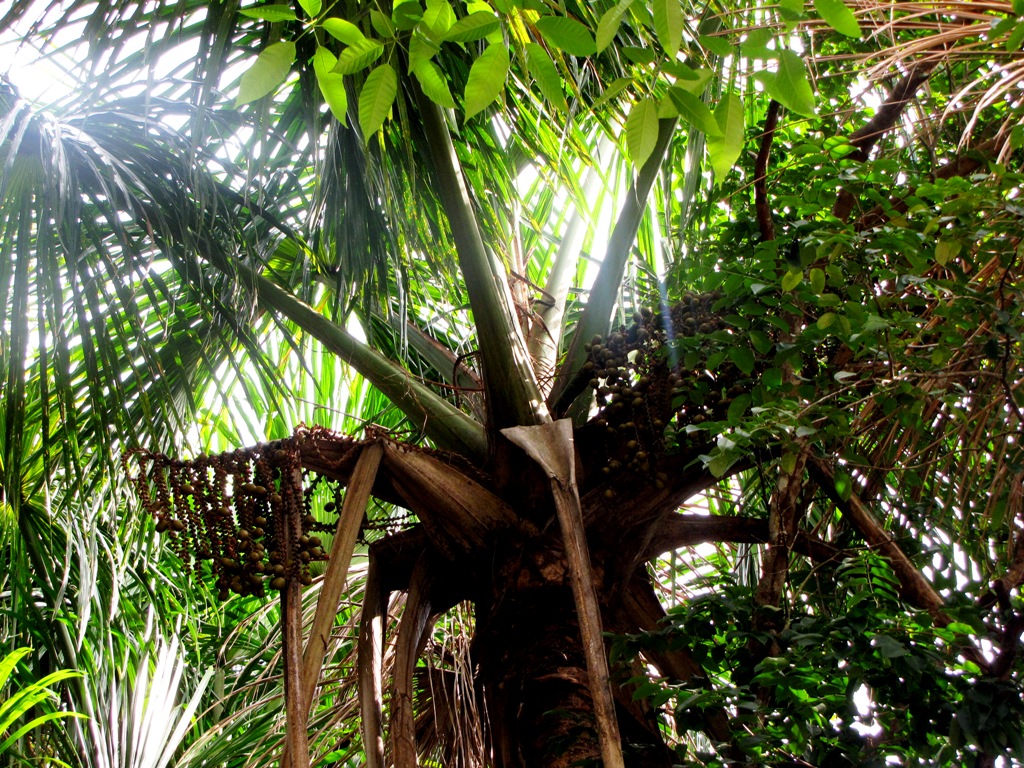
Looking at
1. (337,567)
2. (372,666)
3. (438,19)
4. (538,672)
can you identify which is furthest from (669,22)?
(372,666)

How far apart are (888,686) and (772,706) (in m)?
0.22

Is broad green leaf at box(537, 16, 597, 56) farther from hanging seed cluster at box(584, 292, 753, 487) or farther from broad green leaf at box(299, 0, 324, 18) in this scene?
hanging seed cluster at box(584, 292, 753, 487)

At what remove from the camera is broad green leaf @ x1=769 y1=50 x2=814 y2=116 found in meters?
1.09

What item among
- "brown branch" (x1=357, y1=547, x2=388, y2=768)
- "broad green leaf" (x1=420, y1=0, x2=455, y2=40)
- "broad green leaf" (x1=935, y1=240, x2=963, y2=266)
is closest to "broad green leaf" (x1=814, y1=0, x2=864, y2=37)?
"broad green leaf" (x1=420, y1=0, x2=455, y2=40)

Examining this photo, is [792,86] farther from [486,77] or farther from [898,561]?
[898,561]

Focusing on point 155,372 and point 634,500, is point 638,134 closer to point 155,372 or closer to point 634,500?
point 634,500

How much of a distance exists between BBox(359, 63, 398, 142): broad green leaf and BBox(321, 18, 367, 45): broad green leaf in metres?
0.05

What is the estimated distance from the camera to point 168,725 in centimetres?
339

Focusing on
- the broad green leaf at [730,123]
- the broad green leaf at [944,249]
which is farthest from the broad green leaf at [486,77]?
the broad green leaf at [944,249]

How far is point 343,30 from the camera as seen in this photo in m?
1.16

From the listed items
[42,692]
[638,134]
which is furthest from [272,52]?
[42,692]

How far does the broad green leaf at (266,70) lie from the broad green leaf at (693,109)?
1.47 feet

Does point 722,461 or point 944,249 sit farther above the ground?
point 944,249

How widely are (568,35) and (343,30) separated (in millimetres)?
283
